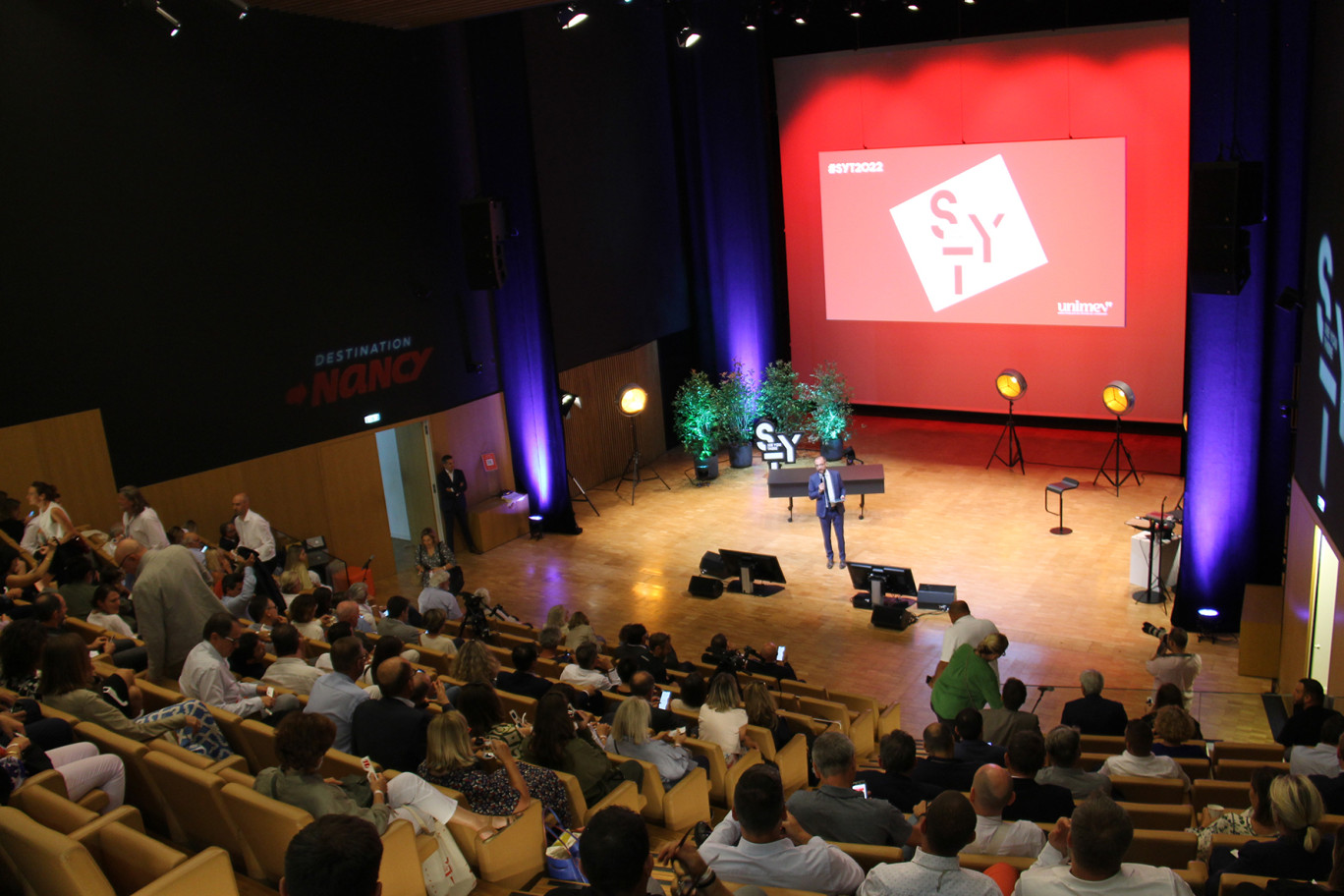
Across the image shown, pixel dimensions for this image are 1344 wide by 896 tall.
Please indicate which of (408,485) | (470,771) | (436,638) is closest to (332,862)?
(470,771)

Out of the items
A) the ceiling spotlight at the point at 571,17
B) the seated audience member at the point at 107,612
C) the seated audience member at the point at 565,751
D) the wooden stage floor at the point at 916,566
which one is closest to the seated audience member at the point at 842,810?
the seated audience member at the point at 565,751

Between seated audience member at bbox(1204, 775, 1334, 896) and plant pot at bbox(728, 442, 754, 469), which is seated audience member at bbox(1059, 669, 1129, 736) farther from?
plant pot at bbox(728, 442, 754, 469)

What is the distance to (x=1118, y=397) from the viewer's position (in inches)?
527

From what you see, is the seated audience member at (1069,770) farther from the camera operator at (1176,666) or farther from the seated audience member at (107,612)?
the seated audience member at (107,612)

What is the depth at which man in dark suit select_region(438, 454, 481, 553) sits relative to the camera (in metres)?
12.7

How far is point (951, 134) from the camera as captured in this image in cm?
1466

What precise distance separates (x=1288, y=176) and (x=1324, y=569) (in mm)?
3213

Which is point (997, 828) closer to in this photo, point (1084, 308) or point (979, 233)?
point (1084, 308)

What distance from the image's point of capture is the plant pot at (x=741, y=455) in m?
→ 15.7

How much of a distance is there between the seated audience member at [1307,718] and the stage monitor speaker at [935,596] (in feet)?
14.5

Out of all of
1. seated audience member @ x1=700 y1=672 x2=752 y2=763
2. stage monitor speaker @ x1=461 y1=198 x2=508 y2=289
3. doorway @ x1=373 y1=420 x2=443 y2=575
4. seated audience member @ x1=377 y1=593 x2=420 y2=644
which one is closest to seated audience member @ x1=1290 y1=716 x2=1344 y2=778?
seated audience member @ x1=700 y1=672 x2=752 y2=763

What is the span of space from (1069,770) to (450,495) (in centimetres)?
879

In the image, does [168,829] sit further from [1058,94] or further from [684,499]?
[1058,94]

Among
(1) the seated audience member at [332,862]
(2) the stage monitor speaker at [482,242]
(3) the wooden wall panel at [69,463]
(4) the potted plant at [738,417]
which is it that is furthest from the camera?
(4) the potted plant at [738,417]
